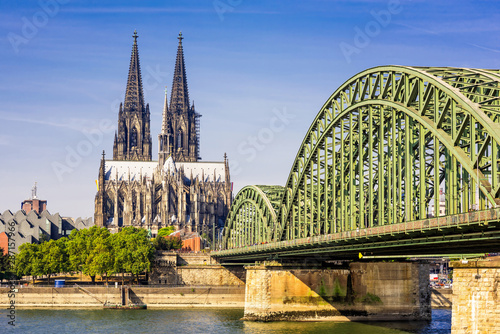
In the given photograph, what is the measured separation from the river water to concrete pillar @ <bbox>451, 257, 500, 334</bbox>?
1047 inches

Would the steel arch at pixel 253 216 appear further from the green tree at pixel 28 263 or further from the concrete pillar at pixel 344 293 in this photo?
the green tree at pixel 28 263

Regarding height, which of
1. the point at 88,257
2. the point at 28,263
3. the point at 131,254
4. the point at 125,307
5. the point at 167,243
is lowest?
the point at 125,307

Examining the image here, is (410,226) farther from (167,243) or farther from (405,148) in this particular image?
(167,243)

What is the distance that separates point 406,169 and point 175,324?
36.7 metres

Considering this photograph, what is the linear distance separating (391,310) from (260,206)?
31.7 m

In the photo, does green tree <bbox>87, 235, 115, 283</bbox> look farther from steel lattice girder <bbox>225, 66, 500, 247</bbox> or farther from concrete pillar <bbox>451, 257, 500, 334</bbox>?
concrete pillar <bbox>451, 257, 500, 334</bbox>

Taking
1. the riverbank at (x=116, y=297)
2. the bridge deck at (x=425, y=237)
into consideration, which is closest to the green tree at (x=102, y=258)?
the riverbank at (x=116, y=297)

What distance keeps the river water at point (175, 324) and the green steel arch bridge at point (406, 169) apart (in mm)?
7402

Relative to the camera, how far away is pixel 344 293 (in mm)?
82000

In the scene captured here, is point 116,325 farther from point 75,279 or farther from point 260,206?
point 75,279

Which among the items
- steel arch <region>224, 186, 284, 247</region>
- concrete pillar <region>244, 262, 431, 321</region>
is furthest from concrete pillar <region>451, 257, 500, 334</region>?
steel arch <region>224, 186, 284, 247</region>

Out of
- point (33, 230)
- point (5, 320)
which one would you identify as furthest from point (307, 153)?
point (33, 230)

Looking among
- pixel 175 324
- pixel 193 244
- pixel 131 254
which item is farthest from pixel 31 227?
pixel 175 324

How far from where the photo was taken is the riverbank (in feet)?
349
